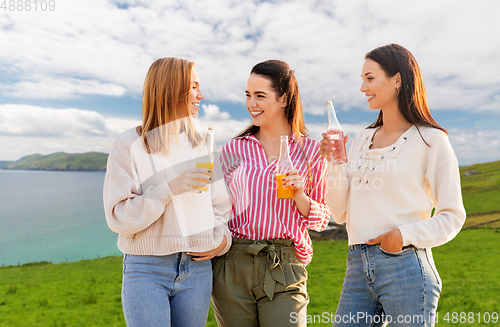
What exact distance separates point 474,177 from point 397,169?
70.8 m

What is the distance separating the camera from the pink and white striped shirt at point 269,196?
3.25 metres

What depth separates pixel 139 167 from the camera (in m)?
2.94

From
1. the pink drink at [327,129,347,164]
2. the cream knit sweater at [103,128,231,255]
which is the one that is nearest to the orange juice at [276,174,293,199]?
the pink drink at [327,129,347,164]

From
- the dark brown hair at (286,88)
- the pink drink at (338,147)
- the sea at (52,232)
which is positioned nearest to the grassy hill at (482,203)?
the dark brown hair at (286,88)

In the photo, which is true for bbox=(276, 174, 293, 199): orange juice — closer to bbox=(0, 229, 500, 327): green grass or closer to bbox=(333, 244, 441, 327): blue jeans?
bbox=(333, 244, 441, 327): blue jeans

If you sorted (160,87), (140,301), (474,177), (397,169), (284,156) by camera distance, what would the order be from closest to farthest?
(140,301) → (397,169) → (160,87) → (284,156) → (474,177)

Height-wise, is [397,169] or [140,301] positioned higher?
[397,169]

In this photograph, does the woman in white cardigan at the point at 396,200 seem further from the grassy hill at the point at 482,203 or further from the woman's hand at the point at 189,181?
the grassy hill at the point at 482,203

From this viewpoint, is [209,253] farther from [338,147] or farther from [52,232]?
[52,232]

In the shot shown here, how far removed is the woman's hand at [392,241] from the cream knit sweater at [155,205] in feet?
4.27

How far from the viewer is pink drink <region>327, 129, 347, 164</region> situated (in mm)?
3021

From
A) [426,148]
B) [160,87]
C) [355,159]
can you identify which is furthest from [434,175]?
[160,87]

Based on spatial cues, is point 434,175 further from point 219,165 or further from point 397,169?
point 219,165

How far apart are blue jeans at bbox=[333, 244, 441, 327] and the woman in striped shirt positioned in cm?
49
